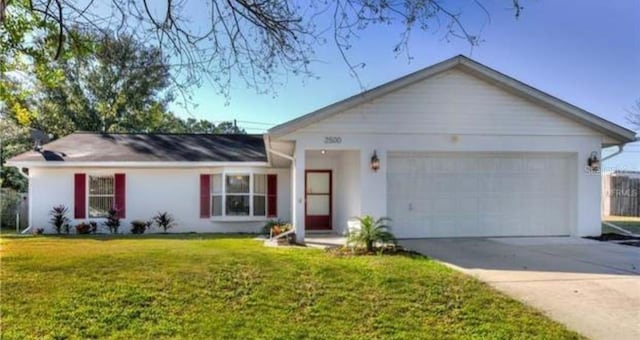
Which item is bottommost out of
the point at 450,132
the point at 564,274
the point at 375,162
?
the point at 564,274

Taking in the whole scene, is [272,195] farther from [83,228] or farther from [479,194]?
[479,194]

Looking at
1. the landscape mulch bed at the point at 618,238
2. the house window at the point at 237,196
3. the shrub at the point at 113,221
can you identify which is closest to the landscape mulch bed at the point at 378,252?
the landscape mulch bed at the point at 618,238

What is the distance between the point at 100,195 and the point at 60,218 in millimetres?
1411

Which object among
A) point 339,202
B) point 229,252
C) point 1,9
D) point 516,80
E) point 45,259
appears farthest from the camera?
point 339,202

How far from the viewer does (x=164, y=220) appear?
53.2 feet

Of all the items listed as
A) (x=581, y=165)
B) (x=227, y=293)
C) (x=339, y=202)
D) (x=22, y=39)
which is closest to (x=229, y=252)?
(x=227, y=293)

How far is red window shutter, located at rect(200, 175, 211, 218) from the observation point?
16.5m

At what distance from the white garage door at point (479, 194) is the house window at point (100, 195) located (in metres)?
9.69

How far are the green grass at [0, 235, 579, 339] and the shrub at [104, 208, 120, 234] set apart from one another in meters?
7.77

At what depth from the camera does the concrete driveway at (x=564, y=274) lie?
596 centimetres

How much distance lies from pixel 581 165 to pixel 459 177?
344cm

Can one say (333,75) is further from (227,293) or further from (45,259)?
(45,259)

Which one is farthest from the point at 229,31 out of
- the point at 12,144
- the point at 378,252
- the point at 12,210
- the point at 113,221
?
the point at 12,144

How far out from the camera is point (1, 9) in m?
3.40
